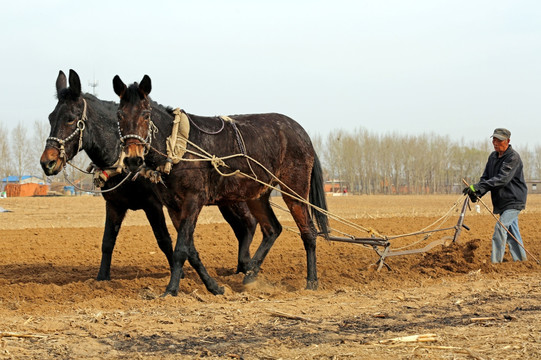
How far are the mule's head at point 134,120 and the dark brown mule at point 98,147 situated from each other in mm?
693

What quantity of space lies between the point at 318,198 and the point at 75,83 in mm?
3776

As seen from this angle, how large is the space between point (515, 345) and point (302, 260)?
20.5ft

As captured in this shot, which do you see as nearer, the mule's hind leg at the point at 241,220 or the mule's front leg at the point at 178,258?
the mule's front leg at the point at 178,258

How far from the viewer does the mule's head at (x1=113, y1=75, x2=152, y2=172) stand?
6508 mm

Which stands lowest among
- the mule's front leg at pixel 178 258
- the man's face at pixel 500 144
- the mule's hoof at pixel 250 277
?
the mule's hoof at pixel 250 277

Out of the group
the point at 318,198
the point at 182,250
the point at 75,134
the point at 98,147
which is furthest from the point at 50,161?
the point at 318,198

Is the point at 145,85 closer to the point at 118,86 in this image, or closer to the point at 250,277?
the point at 118,86

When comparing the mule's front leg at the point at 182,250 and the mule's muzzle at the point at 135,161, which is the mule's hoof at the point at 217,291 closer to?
the mule's front leg at the point at 182,250

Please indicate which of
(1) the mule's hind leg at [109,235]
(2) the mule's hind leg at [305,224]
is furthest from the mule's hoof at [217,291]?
(1) the mule's hind leg at [109,235]

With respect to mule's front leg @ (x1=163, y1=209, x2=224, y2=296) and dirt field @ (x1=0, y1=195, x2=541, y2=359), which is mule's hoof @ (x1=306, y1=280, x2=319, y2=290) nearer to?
dirt field @ (x1=0, y1=195, x2=541, y2=359)

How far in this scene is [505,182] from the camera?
9.08 metres

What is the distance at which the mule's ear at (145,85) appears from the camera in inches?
263

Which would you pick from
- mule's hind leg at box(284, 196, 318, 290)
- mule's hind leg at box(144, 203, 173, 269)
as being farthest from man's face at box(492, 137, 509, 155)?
mule's hind leg at box(144, 203, 173, 269)

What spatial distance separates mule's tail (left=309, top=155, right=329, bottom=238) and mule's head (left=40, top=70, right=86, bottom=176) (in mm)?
3431
